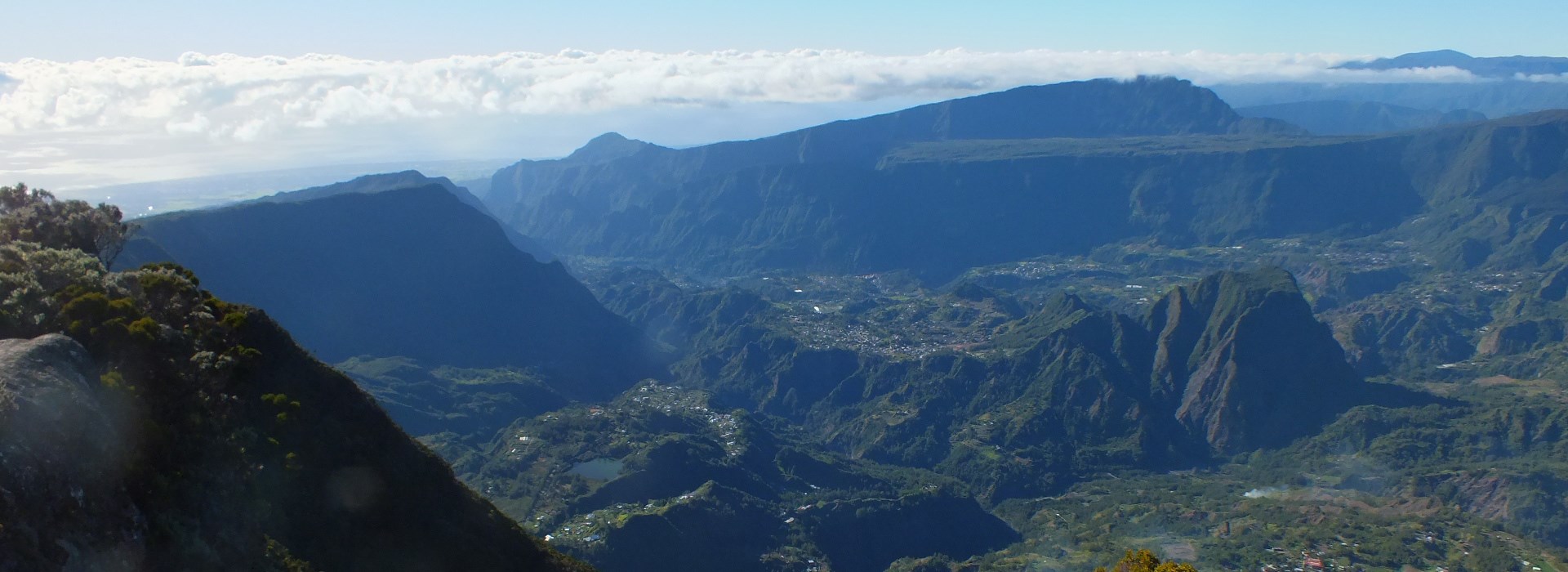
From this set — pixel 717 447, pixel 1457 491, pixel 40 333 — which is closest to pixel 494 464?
pixel 717 447

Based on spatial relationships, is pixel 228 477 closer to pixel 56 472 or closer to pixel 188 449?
pixel 188 449

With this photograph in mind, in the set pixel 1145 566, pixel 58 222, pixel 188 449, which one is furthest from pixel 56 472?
pixel 1145 566

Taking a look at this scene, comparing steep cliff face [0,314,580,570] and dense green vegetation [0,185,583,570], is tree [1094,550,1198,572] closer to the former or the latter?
steep cliff face [0,314,580,570]

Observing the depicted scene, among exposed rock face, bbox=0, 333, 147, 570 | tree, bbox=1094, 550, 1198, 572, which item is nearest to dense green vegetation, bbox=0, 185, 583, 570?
exposed rock face, bbox=0, 333, 147, 570

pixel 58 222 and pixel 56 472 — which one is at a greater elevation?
pixel 58 222

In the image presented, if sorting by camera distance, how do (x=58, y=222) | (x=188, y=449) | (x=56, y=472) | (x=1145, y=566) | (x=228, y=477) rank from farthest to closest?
1. (x=58, y=222)
2. (x=1145, y=566)
3. (x=228, y=477)
4. (x=188, y=449)
5. (x=56, y=472)

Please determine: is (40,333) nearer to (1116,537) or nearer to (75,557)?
(75,557)

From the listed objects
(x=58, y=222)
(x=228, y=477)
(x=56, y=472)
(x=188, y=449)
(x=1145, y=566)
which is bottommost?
(x=1145, y=566)
